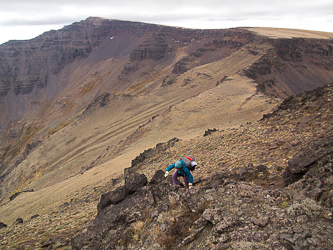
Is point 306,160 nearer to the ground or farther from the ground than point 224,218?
farther from the ground

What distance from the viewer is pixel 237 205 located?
5.14 metres

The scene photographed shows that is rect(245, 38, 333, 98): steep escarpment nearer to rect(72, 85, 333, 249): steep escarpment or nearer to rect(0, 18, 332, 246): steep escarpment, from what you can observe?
rect(0, 18, 332, 246): steep escarpment

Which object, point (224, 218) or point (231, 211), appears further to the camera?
point (231, 211)

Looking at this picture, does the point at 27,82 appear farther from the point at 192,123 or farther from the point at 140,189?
the point at 140,189

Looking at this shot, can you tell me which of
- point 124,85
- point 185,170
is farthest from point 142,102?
point 124,85

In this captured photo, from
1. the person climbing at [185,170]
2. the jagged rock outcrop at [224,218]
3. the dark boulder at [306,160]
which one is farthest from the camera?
the person climbing at [185,170]

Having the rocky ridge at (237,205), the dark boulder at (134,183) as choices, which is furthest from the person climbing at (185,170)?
the dark boulder at (134,183)

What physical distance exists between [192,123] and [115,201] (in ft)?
65.4

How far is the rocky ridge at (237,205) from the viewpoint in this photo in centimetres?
427

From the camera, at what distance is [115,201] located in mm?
7918

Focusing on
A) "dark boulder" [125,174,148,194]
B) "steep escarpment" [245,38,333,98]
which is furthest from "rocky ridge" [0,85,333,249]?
"steep escarpment" [245,38,333,98]

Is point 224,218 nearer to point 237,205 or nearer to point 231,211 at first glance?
point 231,211

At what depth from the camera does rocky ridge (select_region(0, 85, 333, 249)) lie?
427 cm

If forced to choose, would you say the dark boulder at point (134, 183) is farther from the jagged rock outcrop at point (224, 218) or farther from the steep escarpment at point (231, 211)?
the jagged rock outcrop at point (224, 218)
